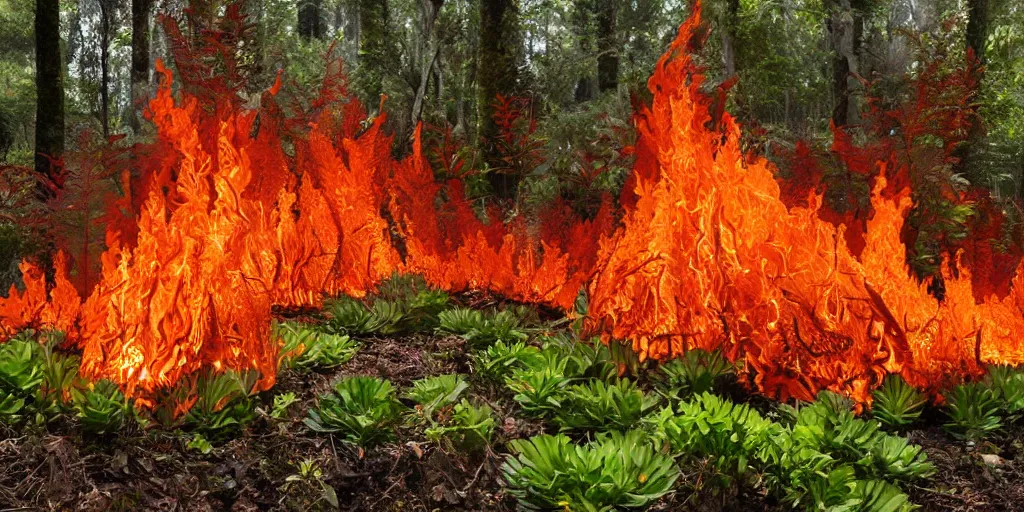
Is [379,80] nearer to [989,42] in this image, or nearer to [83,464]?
[83,464]

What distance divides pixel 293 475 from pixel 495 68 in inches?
244

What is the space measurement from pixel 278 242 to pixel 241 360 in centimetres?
195

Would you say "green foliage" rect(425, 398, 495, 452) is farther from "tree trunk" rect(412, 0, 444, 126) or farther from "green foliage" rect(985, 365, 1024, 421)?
"tree trunk" rect(412, 0, 444, 126)

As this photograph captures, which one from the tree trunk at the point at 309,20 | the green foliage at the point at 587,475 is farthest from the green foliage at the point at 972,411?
the tree trunk at the point at 309,20

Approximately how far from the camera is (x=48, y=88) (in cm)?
845

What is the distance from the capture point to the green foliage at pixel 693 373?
4418 mm

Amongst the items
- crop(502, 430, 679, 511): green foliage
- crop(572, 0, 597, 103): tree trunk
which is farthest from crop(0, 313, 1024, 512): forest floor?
crop(572, 0, 597, 103): tree trunk

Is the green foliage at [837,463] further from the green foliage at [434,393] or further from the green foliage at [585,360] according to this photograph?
the green foliage at [434,393]

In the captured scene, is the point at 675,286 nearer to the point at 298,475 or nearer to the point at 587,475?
the point at 587,475

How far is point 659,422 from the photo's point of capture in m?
3.77

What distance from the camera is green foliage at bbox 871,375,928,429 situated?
4.15 metres

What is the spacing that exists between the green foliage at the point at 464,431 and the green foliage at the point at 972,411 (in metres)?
2.56

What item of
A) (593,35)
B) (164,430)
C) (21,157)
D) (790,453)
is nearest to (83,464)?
(164,430)

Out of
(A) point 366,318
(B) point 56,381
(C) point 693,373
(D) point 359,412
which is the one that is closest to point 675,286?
(C) point 693,373
